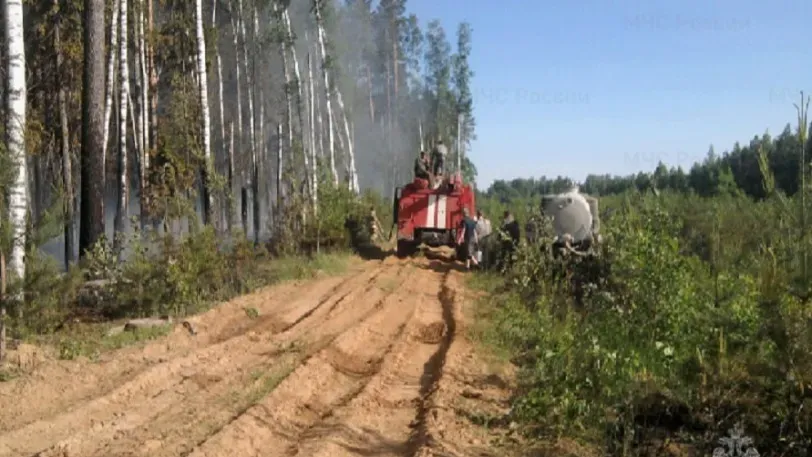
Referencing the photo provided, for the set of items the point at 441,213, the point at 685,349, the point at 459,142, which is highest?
the point at 459,142

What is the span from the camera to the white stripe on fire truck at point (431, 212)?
62.7 ft

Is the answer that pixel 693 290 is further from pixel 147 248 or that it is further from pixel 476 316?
pixel 147 248

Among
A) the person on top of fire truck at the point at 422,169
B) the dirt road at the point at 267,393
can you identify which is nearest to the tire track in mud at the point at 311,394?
the dirt road at the point at 267,393

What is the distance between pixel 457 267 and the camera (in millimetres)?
18172

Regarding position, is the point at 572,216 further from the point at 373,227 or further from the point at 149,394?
the point at 373,227

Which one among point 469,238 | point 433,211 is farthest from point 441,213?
point 469,238

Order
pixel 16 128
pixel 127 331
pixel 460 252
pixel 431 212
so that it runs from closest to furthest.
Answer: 1. pixel 16 128
2. pixel 127 331
3. pixel 460 252
4. pixel 431 212

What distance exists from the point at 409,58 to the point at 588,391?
175ft

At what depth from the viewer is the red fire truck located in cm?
1912

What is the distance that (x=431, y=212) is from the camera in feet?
62.8

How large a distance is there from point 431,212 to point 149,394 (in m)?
12.6

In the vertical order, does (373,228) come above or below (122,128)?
below

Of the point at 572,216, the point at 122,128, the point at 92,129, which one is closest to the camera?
the point at 92,129

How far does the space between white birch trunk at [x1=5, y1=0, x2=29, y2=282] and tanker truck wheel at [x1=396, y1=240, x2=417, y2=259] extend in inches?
443
